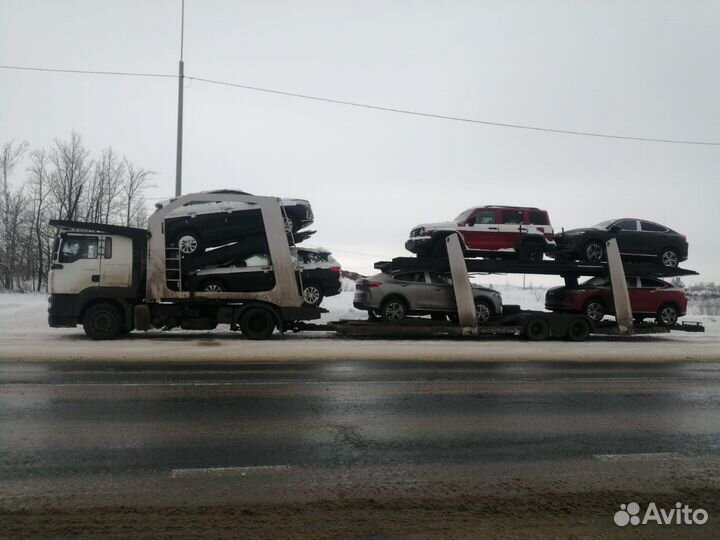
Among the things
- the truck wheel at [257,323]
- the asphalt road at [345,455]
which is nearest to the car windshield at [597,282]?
the asphalt road at [345,455]

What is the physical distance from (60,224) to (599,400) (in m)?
12.7

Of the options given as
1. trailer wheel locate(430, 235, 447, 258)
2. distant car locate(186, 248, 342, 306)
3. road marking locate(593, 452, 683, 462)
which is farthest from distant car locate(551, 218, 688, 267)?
road marking locate(593, 452, 683, 462)

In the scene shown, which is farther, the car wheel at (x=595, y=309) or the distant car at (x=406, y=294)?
the car wheel at (x=595, y=309)

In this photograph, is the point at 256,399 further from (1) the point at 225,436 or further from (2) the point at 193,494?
(2) the point at 193,494

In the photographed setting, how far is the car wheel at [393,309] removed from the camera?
1525 cm

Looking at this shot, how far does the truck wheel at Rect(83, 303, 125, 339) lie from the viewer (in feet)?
44.6

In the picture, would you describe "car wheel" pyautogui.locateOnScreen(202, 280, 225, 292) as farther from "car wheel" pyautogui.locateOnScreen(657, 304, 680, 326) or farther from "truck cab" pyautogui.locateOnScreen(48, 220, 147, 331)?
"car wheel" pyautogui.locateOnScreen(657, 304, 680, 326)

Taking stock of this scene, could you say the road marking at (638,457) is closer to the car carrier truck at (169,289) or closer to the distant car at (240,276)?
the car carrier truck at (169,289)

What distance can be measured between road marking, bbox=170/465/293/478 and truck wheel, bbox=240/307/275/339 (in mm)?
9788

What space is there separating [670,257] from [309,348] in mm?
11425

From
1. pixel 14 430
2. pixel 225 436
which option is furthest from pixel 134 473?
pixel 14 430

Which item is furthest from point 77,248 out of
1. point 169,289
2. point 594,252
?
point 594,252

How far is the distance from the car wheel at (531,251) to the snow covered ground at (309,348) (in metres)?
2.45

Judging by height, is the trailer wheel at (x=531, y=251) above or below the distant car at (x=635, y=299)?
above
